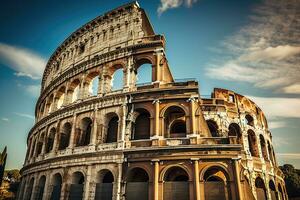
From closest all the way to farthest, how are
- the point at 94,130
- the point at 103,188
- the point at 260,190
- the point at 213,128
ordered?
1. the point at 103,188
2. the point at 94,130
3. the point at 260,190
4. the point at 213,128

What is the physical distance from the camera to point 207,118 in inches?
870

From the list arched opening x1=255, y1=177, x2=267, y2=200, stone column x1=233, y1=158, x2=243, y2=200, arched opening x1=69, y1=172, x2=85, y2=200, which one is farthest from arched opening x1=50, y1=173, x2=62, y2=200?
arched opening x1=255, y1=177, x2=267, y2=200

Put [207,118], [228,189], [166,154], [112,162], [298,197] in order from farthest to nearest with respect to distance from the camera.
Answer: [298,197] < [207,118] < [112,162] < [166,154] < [228,189]

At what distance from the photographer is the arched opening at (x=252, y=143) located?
2242 cm

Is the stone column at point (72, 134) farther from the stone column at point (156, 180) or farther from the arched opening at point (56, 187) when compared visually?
the stone column at point (156, 180)

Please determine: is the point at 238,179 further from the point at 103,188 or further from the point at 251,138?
the point at 251,138

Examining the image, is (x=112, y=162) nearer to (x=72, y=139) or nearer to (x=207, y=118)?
(x=72, y=139)

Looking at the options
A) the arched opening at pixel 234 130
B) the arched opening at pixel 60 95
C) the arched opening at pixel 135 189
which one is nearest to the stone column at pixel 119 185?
the arched opening at pixel 135 189

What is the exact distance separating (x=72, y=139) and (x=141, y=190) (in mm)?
7038

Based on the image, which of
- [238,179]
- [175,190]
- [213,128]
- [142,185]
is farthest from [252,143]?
[142,185]

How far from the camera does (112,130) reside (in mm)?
17219

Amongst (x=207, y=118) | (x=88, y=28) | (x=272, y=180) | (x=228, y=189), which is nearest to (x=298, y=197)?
(x=272, y=180)

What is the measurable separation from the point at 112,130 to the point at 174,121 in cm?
474

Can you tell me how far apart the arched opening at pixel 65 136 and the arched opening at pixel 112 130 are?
434 centimetres
